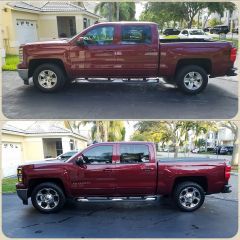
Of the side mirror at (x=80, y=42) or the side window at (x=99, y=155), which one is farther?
the side mirror at (x=80, y=42)

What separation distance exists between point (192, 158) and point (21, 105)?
3320mm

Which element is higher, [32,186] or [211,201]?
[32,186]

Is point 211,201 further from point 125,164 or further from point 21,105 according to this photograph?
point 21,105

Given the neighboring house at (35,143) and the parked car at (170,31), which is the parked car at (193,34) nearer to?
the parked car at (170,31)

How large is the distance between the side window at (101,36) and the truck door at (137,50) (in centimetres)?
19

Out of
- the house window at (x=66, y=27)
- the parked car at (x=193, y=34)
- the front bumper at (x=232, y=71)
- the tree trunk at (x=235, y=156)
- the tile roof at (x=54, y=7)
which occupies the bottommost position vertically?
the tree trunk at (x=235, y=156)

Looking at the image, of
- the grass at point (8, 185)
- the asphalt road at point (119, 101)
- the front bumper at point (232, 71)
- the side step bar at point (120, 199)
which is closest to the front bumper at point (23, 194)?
the side step bar at point (120, 199)

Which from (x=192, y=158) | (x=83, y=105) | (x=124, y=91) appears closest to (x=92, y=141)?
(x=83, y=105)

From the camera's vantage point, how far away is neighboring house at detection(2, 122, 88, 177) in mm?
5477

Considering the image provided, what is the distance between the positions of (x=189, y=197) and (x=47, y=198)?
2589mm

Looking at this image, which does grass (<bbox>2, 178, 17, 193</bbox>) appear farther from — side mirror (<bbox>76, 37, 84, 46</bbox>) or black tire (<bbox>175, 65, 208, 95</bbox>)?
black tire (<bbox>175, 65, 208, 95</bbox>)

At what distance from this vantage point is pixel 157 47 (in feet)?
18.8

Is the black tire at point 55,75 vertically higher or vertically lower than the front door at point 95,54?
lower

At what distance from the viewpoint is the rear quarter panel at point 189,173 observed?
5242mm
